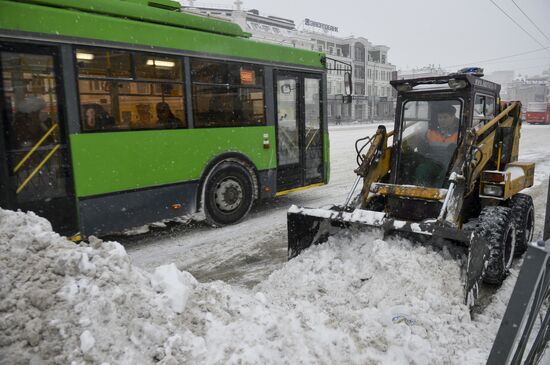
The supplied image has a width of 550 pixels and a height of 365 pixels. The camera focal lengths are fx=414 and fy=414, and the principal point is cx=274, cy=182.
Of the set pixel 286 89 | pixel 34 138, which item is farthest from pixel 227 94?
pixel 34 138

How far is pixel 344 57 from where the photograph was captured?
64.0m

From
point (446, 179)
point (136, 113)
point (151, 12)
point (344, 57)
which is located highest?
point (344, 57)

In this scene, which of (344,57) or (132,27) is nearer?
(132,27)

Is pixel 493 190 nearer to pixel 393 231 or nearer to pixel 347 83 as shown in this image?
pixel 393 231

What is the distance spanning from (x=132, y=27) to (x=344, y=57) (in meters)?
62.0

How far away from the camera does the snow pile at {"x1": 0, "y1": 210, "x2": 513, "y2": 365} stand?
98.2 inches

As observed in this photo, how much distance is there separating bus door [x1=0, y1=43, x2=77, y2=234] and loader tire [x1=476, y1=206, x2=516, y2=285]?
5019 mm

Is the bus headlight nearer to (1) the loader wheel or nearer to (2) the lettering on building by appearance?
(1) the loader wheel

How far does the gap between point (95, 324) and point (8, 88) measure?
3590 mm

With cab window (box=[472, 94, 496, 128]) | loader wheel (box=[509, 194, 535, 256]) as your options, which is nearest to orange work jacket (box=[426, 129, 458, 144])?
cab window (box=[472, 94, 496, 128])

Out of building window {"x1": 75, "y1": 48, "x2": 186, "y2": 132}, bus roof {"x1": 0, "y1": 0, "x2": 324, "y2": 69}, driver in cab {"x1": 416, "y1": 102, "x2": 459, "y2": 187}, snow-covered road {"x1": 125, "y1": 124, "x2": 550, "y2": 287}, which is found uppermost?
bus roof {"x1": 0, "y1": 0, "x2": 324, "y2": 69}

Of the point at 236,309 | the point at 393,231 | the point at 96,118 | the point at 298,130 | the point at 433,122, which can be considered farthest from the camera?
the point at 298,130

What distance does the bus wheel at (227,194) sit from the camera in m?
7.09

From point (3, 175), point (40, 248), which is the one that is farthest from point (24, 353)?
point (3, 175)
